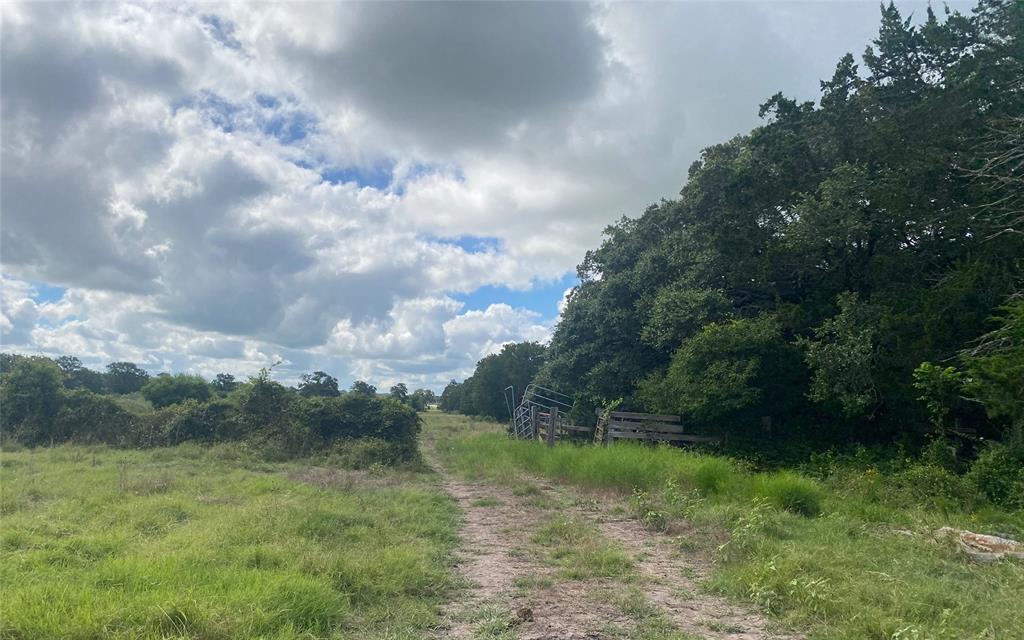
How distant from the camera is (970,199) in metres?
13.0

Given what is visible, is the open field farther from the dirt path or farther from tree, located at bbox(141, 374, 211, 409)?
tree, located at bbox(141, 374, 211, 409)

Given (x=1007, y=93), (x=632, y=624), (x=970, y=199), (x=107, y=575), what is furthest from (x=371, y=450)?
(x=1007, y=93)

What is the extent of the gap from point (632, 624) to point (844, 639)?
1.58 metres

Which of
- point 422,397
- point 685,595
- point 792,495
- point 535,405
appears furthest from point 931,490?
point 422,397

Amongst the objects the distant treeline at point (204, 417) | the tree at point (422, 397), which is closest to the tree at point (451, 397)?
the tree at point (422, 397)

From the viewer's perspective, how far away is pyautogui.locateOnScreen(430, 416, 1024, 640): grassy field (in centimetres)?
503

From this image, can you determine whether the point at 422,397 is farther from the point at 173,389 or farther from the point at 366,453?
the point at 366,453

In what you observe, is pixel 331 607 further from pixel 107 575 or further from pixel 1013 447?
pixel 1013 447

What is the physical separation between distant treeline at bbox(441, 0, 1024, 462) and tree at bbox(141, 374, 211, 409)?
61.9 ft

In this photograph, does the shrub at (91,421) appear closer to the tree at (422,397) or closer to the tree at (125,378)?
the tree at (125,378)

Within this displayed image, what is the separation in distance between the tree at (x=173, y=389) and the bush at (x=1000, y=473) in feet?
88.1

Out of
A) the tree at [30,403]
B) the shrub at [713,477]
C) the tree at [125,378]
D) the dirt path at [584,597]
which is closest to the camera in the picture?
the dirt path at [584,597]

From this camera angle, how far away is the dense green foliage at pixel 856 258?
12227mm

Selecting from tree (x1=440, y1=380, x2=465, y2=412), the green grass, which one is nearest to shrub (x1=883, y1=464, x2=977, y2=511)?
the green grass
